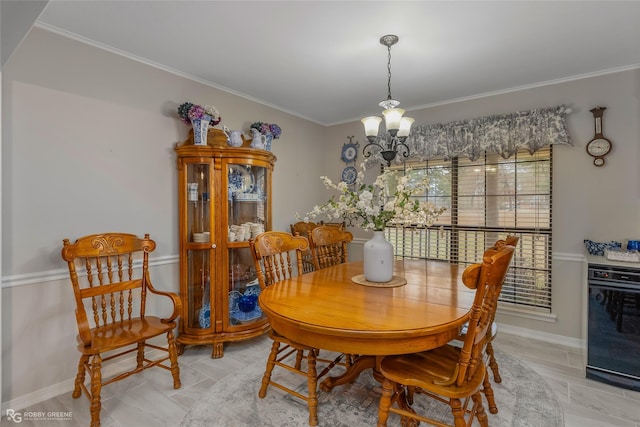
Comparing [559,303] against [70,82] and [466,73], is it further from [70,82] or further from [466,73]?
[70,82]

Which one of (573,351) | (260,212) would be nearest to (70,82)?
(260,212)

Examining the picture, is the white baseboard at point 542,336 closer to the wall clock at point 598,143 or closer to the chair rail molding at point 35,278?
the wall clock at point 598,143

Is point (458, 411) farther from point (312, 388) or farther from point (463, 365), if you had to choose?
point (312, 388)

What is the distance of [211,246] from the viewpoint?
2902 millimetres

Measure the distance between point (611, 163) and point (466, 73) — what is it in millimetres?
1543

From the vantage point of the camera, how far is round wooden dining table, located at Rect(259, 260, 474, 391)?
1.37 m

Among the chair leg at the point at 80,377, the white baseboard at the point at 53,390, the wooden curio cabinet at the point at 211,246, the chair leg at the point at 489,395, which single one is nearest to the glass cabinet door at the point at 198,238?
the wooden curio cabinet at the point at 211,246

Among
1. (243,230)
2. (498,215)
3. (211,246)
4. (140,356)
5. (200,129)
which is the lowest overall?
(140,356)

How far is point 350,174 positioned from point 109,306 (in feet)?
10.3

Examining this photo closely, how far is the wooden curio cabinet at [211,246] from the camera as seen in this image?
288cm

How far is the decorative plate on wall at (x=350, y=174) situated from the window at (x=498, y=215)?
2.50ft

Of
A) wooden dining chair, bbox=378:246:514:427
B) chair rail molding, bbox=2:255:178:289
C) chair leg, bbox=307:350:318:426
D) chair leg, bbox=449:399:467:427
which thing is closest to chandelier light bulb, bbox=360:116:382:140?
wooden dining chair, bbox=378:246:514:427

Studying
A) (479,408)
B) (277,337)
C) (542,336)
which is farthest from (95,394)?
(542,336)

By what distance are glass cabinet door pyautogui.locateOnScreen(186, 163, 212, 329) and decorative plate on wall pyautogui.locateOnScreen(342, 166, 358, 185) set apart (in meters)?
2.12
